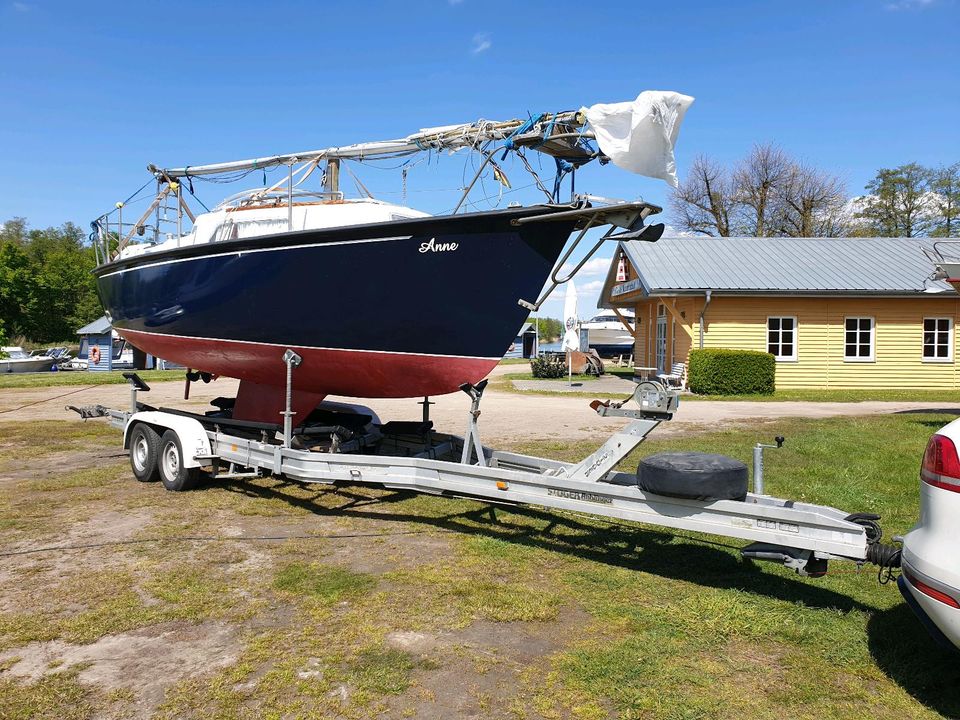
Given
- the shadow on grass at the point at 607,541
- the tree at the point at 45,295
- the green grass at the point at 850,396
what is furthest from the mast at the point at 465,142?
the tree at the point at 45,295

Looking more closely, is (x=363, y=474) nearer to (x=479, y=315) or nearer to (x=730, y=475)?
(x=479, y=315)

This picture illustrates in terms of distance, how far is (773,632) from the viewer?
3.93m

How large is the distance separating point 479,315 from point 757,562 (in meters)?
2.97

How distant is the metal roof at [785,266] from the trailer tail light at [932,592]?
17.7 metres

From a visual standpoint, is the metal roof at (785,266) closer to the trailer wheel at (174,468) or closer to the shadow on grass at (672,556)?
the shadow on grass at (672,556)

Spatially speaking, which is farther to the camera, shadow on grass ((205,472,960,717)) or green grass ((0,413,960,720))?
shadow on grass ((205,472,960,717))

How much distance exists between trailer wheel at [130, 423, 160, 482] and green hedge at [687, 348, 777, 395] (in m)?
15.4

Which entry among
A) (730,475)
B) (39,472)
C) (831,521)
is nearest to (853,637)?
(831,521)

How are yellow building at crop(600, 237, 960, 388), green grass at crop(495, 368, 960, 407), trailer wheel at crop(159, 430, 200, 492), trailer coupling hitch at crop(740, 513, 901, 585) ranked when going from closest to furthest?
trailer coupling hitch at crop(740, 513, 901, 585)
trailer wheel at crop(159, 430, 200, 492)
green grass at crop(495, 368, 960, 407)
yellow building at crop(600, 237, 960, 388)

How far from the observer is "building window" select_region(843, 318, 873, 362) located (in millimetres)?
21219

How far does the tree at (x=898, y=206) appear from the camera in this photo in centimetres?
4738

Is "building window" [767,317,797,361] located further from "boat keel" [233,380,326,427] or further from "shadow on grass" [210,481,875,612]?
"boat keel" [233,380,326,427]

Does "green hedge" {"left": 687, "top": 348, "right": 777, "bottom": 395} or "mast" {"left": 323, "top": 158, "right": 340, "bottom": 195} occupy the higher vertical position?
"mast" {"left": 323, "top": 158, "right": 340, "bottom": 195}

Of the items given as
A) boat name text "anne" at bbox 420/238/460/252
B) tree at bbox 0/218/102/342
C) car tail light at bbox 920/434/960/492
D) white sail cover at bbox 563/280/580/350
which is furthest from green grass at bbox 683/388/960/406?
tree at bbox 0/218/102/342
